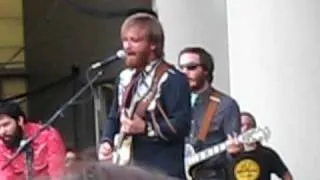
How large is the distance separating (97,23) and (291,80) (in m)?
6.61

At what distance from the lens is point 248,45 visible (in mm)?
8656

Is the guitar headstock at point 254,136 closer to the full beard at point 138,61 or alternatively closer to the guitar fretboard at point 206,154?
the guitar fretboard at point 206,154

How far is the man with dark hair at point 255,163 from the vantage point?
24.0 feet

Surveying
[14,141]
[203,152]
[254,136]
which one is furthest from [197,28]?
[203,152]

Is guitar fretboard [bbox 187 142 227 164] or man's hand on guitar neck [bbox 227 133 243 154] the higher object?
man's hand on guitar neck [bbox 227 133 243 154]

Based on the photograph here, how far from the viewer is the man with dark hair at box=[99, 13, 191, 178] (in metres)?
5.71

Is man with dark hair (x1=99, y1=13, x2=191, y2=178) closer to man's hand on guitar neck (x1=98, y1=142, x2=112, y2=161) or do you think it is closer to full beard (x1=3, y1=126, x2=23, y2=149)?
man's hand on guitar neck (x1=98, y1=142, x2=112, y2=161)

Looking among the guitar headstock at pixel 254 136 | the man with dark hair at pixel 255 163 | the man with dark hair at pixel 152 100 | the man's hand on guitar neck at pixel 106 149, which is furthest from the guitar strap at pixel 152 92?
the man with dark hair at pixel 255 163

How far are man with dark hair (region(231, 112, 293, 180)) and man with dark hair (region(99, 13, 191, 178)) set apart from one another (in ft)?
4.71

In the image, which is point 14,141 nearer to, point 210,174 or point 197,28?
point 210,174

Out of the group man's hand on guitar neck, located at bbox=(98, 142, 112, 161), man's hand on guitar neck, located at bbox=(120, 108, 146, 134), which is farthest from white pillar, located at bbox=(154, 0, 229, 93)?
man's hand on guitar neck, located at bbox=(120, 108, 146, 134)

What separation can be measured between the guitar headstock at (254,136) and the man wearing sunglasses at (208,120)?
0.35 ft

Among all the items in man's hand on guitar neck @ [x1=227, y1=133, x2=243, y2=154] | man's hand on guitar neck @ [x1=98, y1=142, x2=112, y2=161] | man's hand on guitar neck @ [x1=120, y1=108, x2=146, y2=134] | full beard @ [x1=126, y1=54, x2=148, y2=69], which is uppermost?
full beard @ [x1=126, y1=54, x2=148, y2=69]

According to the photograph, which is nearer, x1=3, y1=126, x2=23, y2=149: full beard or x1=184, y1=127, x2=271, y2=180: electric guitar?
x1=184, y1=127, x2=271, y2=180: electric guitar
